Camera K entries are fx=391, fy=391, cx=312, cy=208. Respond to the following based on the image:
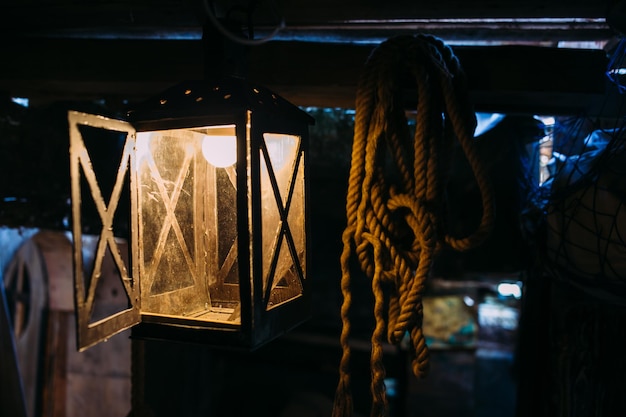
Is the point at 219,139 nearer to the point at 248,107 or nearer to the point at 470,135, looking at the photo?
the point at 248,107

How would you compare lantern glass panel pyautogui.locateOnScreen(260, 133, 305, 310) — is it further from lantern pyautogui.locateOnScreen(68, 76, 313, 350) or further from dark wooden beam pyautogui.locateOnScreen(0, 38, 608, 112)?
dark wooden beam pyautogui.locateOnScreen(0, 38, 608, 112)

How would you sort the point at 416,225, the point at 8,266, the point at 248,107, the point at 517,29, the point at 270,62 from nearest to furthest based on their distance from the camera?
the point at 248,107 → the point at 416,225 → the point at 270,62 → the point at 517,29 → the point at 8,266

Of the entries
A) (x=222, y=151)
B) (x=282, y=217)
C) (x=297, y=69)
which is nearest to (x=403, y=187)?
(x=282, y=217)

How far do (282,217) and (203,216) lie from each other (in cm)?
52

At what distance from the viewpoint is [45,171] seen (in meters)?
2.49

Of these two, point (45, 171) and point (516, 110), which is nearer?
point (516, 110)

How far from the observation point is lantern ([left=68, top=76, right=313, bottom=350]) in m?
1.21

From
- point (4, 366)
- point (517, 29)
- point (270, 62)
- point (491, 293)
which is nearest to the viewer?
point (270, 62)

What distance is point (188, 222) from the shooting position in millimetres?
1652

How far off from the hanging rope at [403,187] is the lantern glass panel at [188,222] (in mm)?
482

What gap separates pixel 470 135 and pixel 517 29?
3.11 feet

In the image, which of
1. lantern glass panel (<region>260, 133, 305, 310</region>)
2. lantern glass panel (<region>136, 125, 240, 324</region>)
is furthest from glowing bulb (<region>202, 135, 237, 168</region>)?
lantern glass panel (<region>260, 133, 305, 310</region>)

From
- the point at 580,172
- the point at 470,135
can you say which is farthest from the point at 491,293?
the point at 470,135

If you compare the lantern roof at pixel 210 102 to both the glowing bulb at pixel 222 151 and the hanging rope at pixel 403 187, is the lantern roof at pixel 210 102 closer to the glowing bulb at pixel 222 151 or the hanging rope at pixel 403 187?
the glowing bulb at pixel 222 151
